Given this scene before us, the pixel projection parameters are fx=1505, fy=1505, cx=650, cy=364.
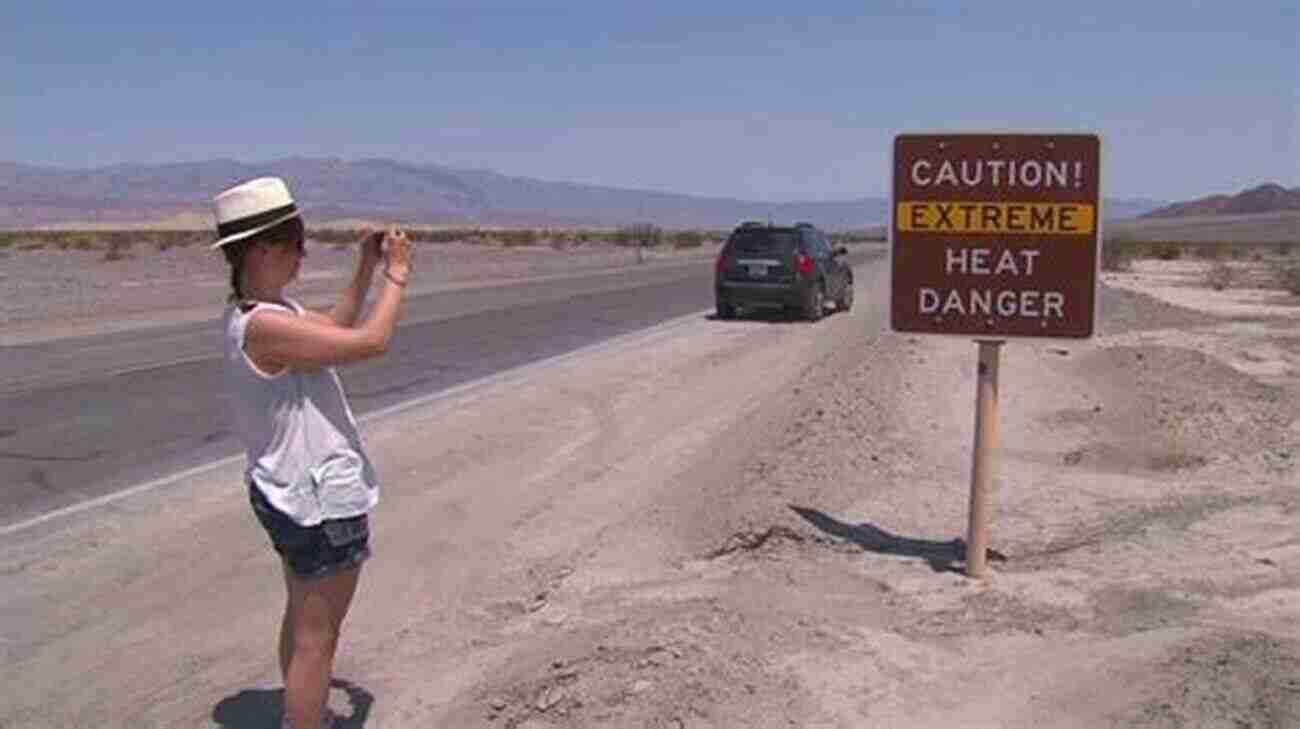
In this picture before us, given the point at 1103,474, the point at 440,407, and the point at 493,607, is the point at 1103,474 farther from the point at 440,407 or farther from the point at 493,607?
the point at 440,407

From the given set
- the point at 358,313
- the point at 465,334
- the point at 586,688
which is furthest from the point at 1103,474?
the point at 465,334

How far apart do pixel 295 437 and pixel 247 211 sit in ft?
2.02

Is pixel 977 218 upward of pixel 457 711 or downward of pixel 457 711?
upward

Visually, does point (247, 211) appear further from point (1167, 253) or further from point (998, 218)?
point (1167, 253)

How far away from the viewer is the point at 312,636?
4.28 metres

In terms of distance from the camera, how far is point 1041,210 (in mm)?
6539

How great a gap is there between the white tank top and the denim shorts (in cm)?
3

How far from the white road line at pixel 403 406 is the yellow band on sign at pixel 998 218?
5.25 metres

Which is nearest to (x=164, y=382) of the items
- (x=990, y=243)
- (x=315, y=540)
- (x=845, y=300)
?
(x=990, y=243)

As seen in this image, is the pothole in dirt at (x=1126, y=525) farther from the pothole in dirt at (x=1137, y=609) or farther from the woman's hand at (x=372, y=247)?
the woman's hand at (x=372, y=247)

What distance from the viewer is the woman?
3975 mm

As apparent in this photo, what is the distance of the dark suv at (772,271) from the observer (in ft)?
87.2

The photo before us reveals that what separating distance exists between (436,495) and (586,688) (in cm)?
431

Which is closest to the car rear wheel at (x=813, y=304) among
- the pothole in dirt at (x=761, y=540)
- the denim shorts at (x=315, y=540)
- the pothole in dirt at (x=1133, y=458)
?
the pothole in dirt at (x=1133, y=458)
